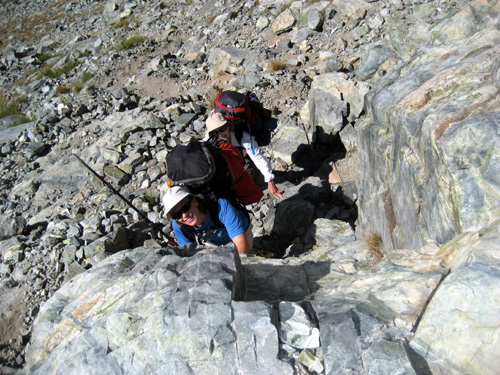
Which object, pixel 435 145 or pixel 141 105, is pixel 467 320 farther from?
pixel 141 105

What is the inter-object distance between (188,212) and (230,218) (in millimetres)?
550

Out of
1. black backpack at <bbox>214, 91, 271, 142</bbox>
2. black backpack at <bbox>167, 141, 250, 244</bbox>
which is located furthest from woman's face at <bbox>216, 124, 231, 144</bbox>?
black backpack at <bbox>167, 141, 250, 244</bbox>

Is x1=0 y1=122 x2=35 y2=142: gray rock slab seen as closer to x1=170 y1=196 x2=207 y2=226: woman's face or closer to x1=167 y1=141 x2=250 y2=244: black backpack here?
x1=167 y1=141 x2=250 y2=244: black backpack

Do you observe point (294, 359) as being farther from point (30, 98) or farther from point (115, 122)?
point (30, 98)

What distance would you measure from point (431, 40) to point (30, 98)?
1543 cm

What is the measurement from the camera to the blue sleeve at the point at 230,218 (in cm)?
452

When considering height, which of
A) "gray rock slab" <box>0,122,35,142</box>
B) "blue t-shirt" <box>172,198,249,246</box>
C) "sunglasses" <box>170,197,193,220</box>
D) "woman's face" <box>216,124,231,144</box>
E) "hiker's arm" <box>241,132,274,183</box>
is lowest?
"gray rock slab" <box>0,122,35,142</box>

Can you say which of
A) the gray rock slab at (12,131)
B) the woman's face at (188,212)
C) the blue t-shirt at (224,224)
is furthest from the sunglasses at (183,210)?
the gray rock slab at (12,131)

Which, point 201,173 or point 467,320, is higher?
point 201,173

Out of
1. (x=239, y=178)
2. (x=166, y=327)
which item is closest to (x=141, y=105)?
(x=239, y=178)

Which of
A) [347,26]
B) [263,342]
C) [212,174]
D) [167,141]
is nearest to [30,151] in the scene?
[167,141]

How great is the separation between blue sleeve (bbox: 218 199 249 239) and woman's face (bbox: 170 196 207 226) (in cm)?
24

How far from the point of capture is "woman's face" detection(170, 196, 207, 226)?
409cm

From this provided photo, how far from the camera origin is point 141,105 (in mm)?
12406
